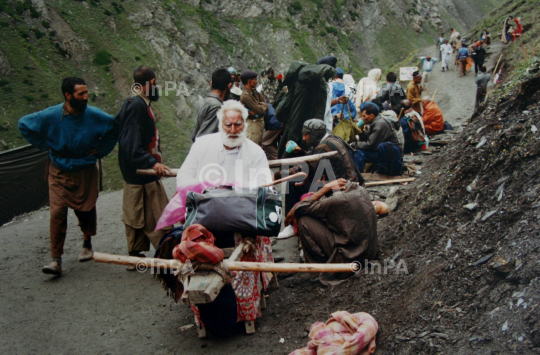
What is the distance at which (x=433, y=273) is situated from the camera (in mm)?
3148

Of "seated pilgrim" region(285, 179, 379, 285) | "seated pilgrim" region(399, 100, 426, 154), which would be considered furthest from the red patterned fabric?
"seated pilgrim" region(399, 100, 426, 154)

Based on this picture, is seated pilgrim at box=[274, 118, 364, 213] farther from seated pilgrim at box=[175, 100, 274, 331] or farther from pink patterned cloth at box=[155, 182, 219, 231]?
pink patterned cloth at box=[155, 182, 219, 231]

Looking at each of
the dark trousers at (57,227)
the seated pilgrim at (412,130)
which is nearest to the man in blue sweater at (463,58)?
the seated pilgrim at (412,130)

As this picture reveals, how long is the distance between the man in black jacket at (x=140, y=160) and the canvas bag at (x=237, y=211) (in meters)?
1.41

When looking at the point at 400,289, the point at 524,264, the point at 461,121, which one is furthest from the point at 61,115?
the point at 461,121

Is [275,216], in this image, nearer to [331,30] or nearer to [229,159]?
[229,159]

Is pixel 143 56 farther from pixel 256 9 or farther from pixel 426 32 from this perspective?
pixel 426 32

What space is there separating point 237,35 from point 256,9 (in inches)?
163

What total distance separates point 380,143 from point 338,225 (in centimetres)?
380

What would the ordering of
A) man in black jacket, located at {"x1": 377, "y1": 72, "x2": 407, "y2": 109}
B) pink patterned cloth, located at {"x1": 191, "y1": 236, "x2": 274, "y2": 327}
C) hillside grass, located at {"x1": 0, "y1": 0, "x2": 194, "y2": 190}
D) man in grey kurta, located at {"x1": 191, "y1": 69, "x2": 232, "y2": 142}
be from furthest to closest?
hillside grass, located at {"x1": 0, "y1": 0, "x2": 194, "y2": 190}, man in black jacket, located at {"x1": 377, "y1": 72, "x2": 407, "y2": 109}, man in grey kurta, located at {"x1": 191, "y1": 69, "x2": 232, "y2": 142}, pink patterned cloth, located at {"x1": 191, "y1": 236, "x2": 274, "y2": 327}

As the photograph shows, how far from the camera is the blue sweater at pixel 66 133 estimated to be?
14.9ft

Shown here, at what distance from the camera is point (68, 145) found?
461cm

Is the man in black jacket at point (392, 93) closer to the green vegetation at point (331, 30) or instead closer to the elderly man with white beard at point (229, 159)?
the elderly man with white beard at point (229, 159)

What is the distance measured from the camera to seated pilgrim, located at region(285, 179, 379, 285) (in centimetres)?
402
